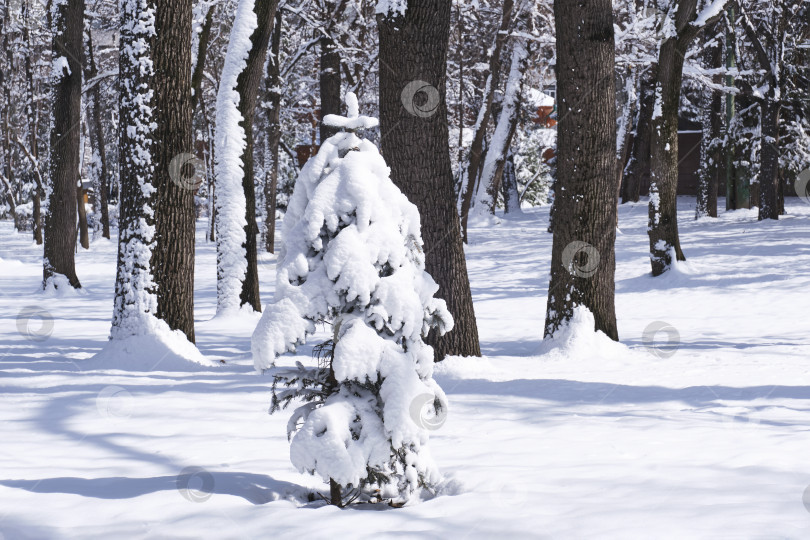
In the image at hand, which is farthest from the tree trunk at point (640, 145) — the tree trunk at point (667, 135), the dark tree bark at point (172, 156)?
the dark tree bark at point (172, 156)

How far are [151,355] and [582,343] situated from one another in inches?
186

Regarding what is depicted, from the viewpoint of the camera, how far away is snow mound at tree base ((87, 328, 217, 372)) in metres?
7.88

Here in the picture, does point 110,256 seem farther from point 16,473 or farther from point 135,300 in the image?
point 16,473

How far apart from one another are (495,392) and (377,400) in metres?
3.38

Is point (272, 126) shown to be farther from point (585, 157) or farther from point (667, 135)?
point (585, 157)

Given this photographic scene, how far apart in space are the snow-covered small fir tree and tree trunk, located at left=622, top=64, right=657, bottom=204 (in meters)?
25.3

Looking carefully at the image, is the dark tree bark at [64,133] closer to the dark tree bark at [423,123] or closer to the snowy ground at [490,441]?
the snowy ground at [490,441]

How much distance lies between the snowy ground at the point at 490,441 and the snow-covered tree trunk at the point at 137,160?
931 millimetres

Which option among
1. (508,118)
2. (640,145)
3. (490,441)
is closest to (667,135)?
(508,118)

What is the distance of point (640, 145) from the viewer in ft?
106

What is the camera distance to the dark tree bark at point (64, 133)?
46.7 feet

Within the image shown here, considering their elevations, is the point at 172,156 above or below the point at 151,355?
above

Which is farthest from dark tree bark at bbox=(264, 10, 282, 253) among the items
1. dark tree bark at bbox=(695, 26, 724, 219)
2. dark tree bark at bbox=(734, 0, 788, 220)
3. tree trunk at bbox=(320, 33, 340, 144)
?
dark tree bark at bbox=(734, 0, 788, 220)

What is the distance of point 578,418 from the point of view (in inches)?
248
